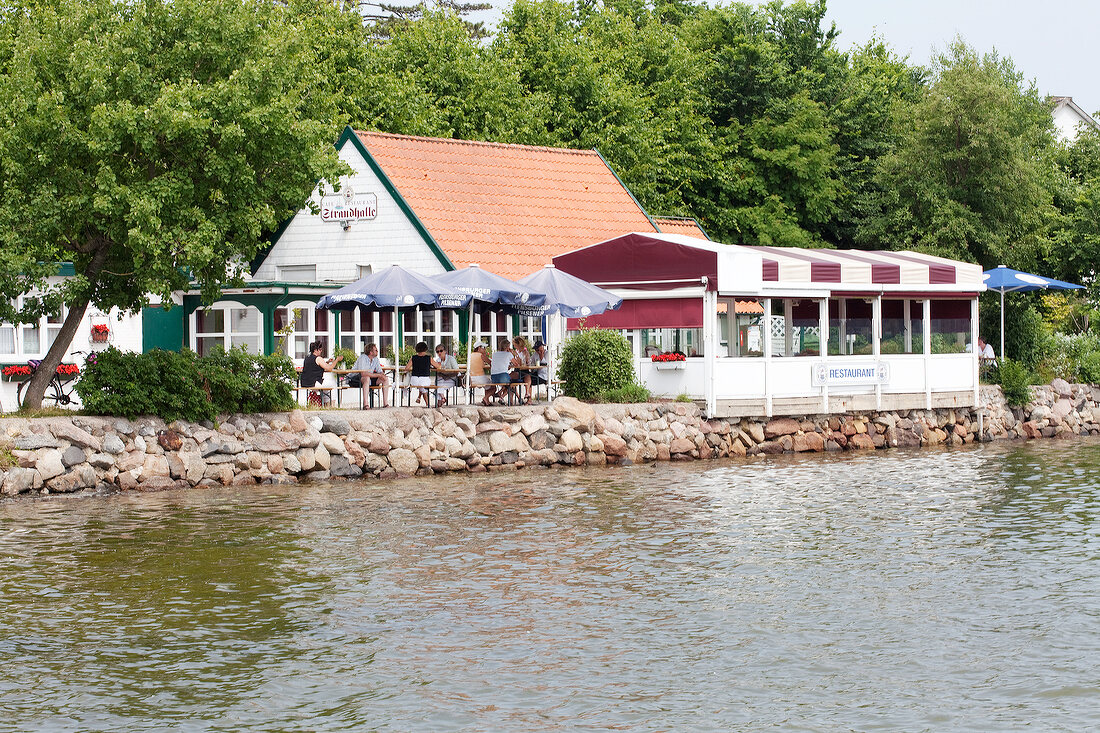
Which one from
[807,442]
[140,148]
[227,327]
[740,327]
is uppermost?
[140,148]

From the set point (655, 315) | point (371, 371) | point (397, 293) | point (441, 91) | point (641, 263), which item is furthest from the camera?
point (441, 91)

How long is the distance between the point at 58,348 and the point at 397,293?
5697mm

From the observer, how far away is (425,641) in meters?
12.5

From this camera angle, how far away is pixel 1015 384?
35031 mm

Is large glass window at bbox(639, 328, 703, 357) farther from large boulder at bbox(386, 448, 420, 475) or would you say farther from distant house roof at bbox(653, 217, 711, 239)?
distant house roof at bbox(653, 217, 711, 239)

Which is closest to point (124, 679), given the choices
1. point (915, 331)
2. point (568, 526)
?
point (568, 526)

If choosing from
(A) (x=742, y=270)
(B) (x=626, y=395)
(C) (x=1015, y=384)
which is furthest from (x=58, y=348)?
(C) (x=1015, y=384)

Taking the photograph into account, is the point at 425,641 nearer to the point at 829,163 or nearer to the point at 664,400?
the point at 664,400

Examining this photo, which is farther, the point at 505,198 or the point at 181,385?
the point at 505,198

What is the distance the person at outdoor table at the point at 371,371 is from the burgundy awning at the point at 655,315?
17.9ft

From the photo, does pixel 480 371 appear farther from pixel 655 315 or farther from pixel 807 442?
pixel 807 442

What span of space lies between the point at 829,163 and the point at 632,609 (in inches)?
1576

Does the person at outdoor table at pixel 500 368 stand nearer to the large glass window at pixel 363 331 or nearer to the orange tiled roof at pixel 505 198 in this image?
the large glass window at pixel 363 331

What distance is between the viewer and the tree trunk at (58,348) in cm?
2377
